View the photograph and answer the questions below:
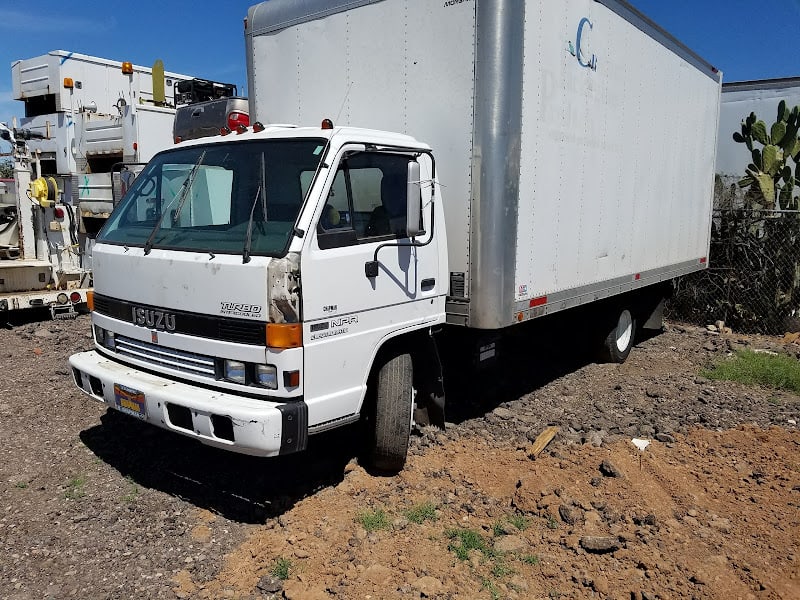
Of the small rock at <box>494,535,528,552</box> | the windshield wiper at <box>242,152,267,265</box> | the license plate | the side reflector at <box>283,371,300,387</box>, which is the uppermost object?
the windshield wiper at <box>242,152,267,265</box>

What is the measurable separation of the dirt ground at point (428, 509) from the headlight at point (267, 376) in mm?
938

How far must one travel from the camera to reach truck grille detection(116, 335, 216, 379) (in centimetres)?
383

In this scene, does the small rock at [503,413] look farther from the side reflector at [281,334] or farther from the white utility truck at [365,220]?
the side reflector at [281,334]

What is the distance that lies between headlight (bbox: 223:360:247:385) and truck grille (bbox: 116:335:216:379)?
103 millimetres

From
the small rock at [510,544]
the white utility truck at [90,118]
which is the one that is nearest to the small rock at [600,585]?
the small rock at [510,544]

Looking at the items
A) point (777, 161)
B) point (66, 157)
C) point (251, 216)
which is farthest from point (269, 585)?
point (777, 161)

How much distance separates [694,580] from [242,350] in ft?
8.95

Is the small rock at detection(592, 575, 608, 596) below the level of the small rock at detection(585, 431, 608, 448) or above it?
below

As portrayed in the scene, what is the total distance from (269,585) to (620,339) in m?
5.75

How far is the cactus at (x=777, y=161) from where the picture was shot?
1103 centimetres

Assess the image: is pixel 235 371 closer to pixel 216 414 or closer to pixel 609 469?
pixel 216 414

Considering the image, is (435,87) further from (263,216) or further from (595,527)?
(595,527)

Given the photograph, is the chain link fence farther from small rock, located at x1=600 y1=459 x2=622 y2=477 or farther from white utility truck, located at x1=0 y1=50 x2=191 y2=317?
white utility truck, located at x1=0 y1=50 x2=191 y2=317

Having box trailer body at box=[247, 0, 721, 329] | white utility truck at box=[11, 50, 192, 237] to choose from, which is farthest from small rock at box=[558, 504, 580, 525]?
white utility truck at box=[11, 50, 192, 237]
